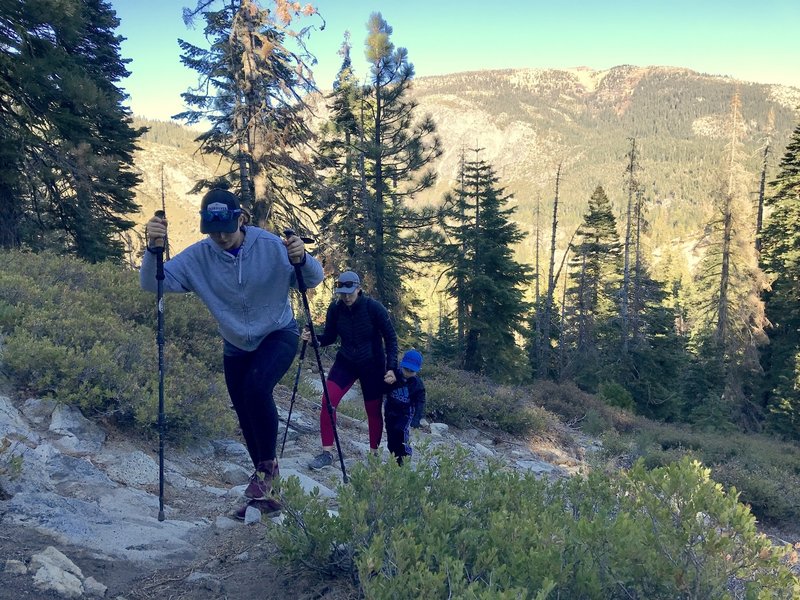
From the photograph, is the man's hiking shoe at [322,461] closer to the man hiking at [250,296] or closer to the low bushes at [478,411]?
the man hiking at [250,296]

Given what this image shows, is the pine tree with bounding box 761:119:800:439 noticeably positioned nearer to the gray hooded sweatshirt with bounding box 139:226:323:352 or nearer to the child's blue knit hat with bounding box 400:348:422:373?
the child's blue knit hat with bounding box 400:348:422:373

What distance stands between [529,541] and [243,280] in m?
2.36

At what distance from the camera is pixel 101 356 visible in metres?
5.36

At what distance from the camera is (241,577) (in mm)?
2963

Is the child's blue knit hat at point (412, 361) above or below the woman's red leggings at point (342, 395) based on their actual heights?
above

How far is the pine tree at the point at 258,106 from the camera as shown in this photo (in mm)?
13125

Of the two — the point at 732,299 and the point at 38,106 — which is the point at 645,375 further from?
the point at 38,106

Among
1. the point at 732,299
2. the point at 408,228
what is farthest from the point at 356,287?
the point at 732,299

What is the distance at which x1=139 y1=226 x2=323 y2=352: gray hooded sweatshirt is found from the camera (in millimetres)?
3711

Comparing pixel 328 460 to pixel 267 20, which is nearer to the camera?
pixel 328 460

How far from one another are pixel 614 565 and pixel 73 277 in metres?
8.71

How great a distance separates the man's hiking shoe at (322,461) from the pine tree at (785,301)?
25.0 m

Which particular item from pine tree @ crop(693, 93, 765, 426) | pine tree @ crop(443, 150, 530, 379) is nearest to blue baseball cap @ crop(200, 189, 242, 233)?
pine tree @ crop(443, 150, 530, 379)

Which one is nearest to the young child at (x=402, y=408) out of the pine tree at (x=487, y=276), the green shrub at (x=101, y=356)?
the green shrub at (x=101, y=356)
